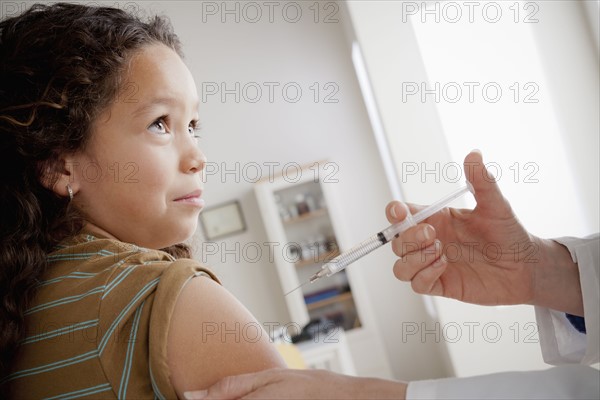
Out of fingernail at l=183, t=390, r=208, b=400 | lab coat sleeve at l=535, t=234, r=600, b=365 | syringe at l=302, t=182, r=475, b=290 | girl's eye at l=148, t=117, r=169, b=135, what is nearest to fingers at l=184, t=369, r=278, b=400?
fingernail at l=183, t=390, r=208, b=400

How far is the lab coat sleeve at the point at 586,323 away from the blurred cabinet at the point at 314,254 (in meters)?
3.03

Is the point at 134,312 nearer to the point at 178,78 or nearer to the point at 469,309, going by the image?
the point at 178,78

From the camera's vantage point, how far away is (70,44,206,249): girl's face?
819 mm

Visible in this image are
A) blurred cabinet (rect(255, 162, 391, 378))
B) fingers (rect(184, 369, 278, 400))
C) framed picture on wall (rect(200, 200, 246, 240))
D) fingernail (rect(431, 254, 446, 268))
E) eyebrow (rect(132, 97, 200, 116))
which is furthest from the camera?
framed picture on wall (rect(200, 200, 246, 240))

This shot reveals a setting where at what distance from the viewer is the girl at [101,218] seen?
1.94 ft

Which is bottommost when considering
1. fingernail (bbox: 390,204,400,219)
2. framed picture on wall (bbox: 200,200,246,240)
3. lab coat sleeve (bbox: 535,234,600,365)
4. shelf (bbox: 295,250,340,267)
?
shelf (bbox: 295,250,340,267)

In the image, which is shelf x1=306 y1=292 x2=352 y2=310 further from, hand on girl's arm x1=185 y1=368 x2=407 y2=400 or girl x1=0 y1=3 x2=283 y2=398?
hand on girl's arm x1=185 y1=368 x2=407 y2=400

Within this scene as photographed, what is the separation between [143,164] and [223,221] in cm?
359

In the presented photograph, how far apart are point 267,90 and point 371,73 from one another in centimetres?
176

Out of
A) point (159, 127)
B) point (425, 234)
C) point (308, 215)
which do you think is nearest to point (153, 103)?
point (159, 127)

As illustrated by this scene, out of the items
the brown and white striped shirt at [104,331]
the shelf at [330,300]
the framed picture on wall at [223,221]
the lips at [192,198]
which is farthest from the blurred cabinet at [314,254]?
the brown and white striped shirt at [104,331]

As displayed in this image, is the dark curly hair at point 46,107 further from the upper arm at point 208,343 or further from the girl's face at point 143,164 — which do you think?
the upper arm at point 208,343

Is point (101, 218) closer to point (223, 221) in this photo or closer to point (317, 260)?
point (317, 260)

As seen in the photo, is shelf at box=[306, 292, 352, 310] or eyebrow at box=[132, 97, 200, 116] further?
shelf at box=[306, 292, 352, 310]
